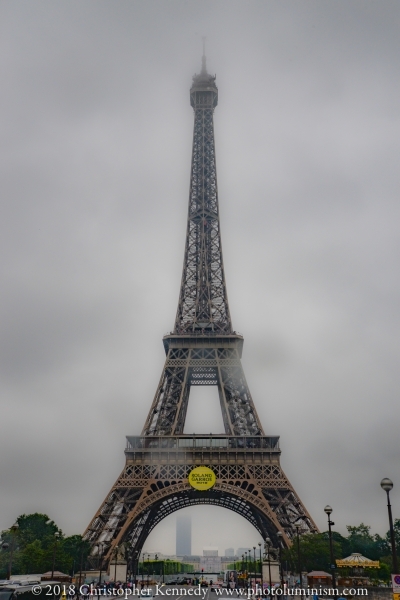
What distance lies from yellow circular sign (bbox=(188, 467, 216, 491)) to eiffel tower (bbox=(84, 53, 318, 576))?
2.98 ft

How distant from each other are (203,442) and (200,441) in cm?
39

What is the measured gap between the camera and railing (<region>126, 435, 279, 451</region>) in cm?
6794

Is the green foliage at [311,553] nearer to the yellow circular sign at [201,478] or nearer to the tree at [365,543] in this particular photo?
the yellow circular sign at [201,478]

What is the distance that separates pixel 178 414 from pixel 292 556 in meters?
20.5

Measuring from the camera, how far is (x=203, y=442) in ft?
227

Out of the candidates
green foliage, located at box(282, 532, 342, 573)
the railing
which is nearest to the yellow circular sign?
the railing

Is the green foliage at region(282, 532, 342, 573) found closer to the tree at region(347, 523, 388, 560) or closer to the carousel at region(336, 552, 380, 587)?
the carousel at region(336, 552, 380, 587)

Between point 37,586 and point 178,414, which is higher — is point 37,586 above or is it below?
below

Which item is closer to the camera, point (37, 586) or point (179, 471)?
point (37, 586)

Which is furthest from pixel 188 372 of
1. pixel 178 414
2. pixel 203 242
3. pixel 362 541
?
pixel 362 541

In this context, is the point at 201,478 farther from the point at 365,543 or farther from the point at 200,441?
the point at 365,543

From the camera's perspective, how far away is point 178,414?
231 ft

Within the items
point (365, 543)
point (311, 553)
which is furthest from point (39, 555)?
point (365, 543)

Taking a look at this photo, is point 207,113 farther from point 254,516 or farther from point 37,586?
point 37,586
